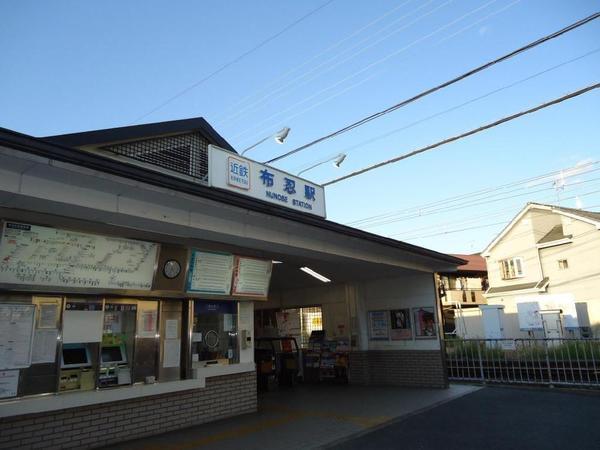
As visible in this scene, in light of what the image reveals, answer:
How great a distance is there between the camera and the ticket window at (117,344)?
7457 mm

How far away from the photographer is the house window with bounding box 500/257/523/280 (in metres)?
28.2

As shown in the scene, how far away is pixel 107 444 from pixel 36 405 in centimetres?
138

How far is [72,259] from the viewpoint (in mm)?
6520

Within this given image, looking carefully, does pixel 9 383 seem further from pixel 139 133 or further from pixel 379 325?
pixel 379 325

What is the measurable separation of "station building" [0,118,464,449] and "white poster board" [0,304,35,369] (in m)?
0.01

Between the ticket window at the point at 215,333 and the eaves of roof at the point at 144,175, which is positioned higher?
the eaves of roof at the point at 144,175

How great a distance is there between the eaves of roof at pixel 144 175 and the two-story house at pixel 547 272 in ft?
52.8

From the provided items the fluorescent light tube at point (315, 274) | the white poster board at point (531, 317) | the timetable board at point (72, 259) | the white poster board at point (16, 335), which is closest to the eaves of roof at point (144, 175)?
the timetable board at point (72, 259)

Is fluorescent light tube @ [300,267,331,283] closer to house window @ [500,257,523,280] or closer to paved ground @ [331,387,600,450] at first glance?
paved ground @ [331,387,600,450]

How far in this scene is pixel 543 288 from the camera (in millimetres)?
26094

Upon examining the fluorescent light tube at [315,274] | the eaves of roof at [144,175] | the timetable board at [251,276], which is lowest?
the timetable board at [251,276]

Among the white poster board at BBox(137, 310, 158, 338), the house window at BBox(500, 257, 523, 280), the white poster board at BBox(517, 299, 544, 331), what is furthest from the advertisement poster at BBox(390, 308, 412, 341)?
the house window at BBox(500, 257, 523, 280)

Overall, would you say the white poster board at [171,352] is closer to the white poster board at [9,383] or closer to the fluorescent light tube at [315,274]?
the white poster board at [9,383]

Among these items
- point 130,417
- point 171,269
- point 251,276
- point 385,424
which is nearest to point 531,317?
point 385,424
